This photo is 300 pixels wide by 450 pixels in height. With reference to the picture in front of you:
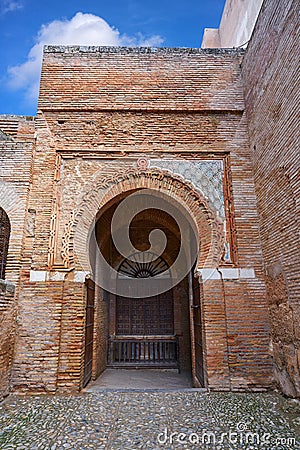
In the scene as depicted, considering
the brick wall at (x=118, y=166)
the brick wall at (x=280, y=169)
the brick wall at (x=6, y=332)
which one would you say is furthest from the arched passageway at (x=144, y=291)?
the brick wall at (x=280, y=169)

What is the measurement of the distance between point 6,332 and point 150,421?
2209 millimetres

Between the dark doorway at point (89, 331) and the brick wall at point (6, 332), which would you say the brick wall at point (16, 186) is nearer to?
the brick wall at point (6, 332)

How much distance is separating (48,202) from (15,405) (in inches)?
110

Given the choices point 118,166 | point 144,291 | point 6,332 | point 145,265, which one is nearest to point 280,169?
point 118,166

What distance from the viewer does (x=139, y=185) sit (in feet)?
16.3

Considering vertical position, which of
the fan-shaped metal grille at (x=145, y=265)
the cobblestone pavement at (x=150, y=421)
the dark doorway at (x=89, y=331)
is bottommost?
the cobblestone pavement at (x=150, y=421)

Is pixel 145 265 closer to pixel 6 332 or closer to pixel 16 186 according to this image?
pixel 16 186

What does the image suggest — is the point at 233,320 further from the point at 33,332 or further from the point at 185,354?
the point at 185,354

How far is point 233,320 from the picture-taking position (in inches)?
172

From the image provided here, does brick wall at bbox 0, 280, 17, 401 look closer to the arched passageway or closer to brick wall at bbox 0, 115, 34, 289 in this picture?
brick wall at bbox 0, 115, 34, 289

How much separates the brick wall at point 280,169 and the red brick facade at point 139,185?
19cm

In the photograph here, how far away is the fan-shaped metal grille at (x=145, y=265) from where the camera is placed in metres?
8.53

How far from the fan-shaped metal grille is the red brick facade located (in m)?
3.03

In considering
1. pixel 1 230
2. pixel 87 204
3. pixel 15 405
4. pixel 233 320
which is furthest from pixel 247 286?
pixel 1 230
